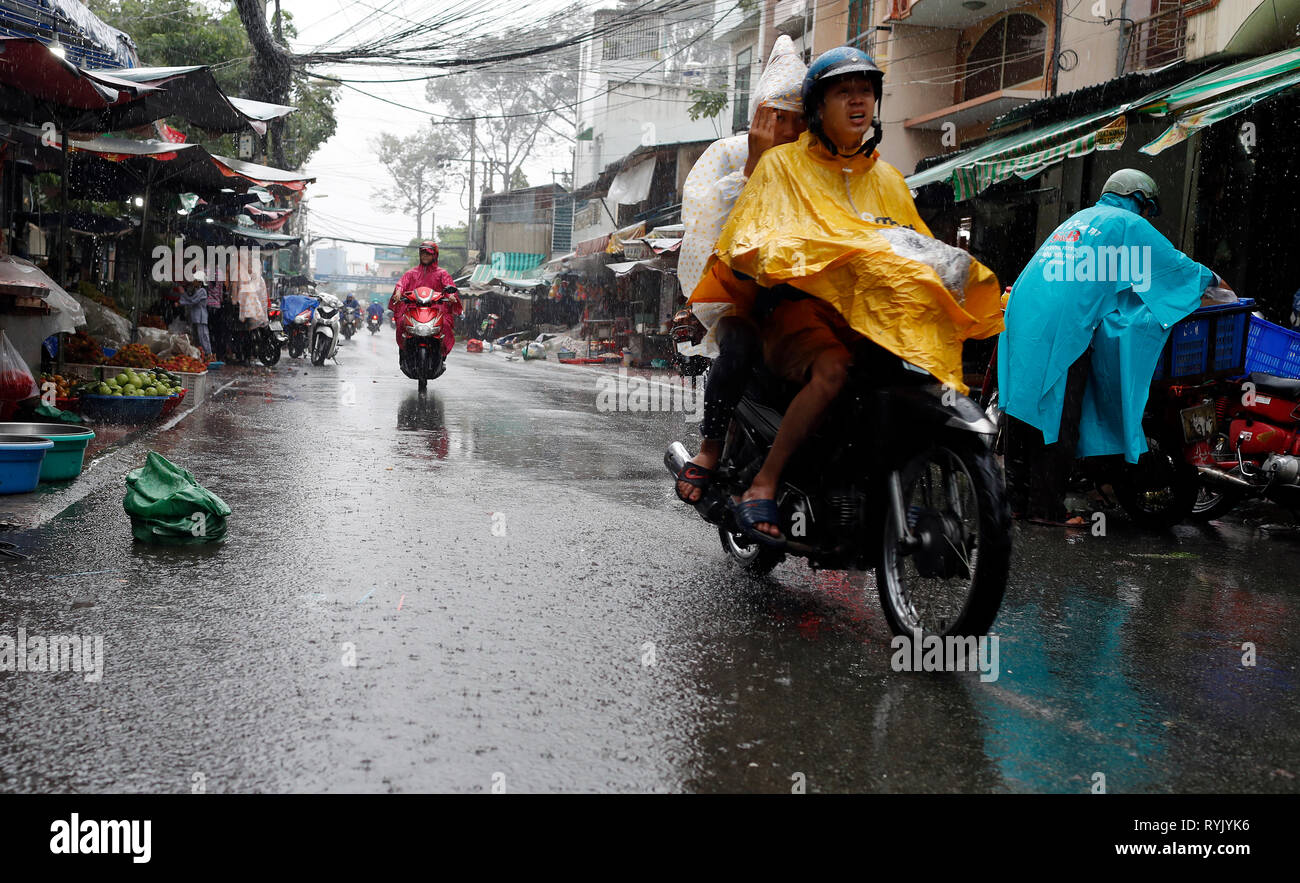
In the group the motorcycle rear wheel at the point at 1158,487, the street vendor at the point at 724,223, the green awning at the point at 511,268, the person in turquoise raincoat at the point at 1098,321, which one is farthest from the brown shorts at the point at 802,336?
the green awning at the point at 511,268

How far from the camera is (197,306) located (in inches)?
666

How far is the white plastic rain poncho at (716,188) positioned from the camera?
4.13 m

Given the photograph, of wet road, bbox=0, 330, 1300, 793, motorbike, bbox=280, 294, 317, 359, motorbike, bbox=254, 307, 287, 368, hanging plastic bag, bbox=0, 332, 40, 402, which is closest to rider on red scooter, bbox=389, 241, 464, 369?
motorbike, bbox=254, 307, 287, 368

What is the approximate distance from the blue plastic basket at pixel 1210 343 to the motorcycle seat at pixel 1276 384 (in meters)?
0.26

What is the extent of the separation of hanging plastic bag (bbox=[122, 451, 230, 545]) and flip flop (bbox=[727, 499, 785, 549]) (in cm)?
235

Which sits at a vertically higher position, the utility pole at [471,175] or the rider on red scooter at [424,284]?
the utility pole at [471,175]

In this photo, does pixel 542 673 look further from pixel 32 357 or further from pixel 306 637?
pixel 32 357

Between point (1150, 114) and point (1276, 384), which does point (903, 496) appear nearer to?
point (1276, 384)

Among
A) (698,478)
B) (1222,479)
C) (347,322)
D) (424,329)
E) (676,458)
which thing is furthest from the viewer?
(347,322)

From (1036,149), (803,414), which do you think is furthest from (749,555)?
(1036,149)

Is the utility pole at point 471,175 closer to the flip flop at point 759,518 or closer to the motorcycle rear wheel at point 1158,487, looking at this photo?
the motorcycle rear wheel at point 1158,487

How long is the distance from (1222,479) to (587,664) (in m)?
4.21
